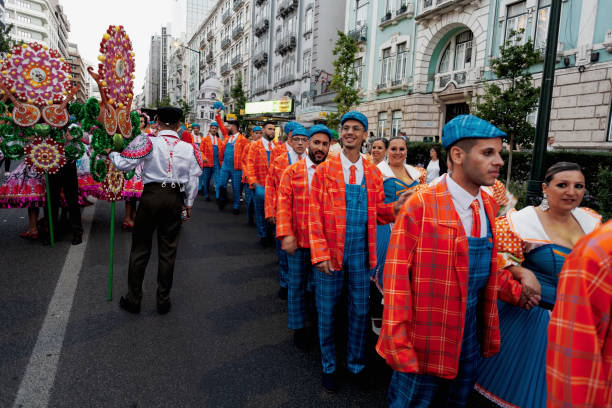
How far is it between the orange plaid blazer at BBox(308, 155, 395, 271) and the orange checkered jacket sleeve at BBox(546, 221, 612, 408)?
73.7 inches

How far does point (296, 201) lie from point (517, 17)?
Answer: 17.3 metres

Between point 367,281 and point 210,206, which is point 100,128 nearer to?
point 367,281

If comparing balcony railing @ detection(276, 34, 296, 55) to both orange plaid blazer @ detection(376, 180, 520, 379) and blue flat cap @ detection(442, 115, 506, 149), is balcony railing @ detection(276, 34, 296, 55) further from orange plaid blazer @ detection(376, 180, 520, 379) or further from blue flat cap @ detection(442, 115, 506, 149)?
orange plaid blazer @ detection(376, 180, 520, 379)

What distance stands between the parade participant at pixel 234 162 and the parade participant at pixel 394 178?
5.56m

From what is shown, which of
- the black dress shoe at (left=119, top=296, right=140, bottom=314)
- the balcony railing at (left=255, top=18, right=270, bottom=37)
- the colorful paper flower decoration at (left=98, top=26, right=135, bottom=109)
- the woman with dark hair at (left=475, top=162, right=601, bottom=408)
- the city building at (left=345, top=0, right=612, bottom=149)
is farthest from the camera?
the balcony railing at (left=255, top=18, right=270, bottom=37)

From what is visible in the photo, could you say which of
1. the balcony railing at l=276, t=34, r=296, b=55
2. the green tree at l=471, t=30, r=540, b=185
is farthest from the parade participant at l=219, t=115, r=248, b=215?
the balcony railing at l=276, t=34, r=296, b=55

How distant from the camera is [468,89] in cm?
1831

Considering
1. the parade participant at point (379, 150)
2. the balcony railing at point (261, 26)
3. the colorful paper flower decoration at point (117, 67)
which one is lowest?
the parade participant at point (379, 150)

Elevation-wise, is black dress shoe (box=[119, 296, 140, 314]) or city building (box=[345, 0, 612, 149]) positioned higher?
city building (box=[345, 0, 612, 149])

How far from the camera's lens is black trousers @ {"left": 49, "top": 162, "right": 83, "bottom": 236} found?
6.46m

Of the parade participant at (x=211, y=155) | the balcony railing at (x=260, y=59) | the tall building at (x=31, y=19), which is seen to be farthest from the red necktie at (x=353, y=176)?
the tall building at (x=31, y=19)

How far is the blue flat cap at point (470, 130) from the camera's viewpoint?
1.90 meters

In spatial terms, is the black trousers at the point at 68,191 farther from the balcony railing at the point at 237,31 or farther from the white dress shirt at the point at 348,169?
the balcony railing at the point at 237,31

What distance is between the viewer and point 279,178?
5242 millimetres
